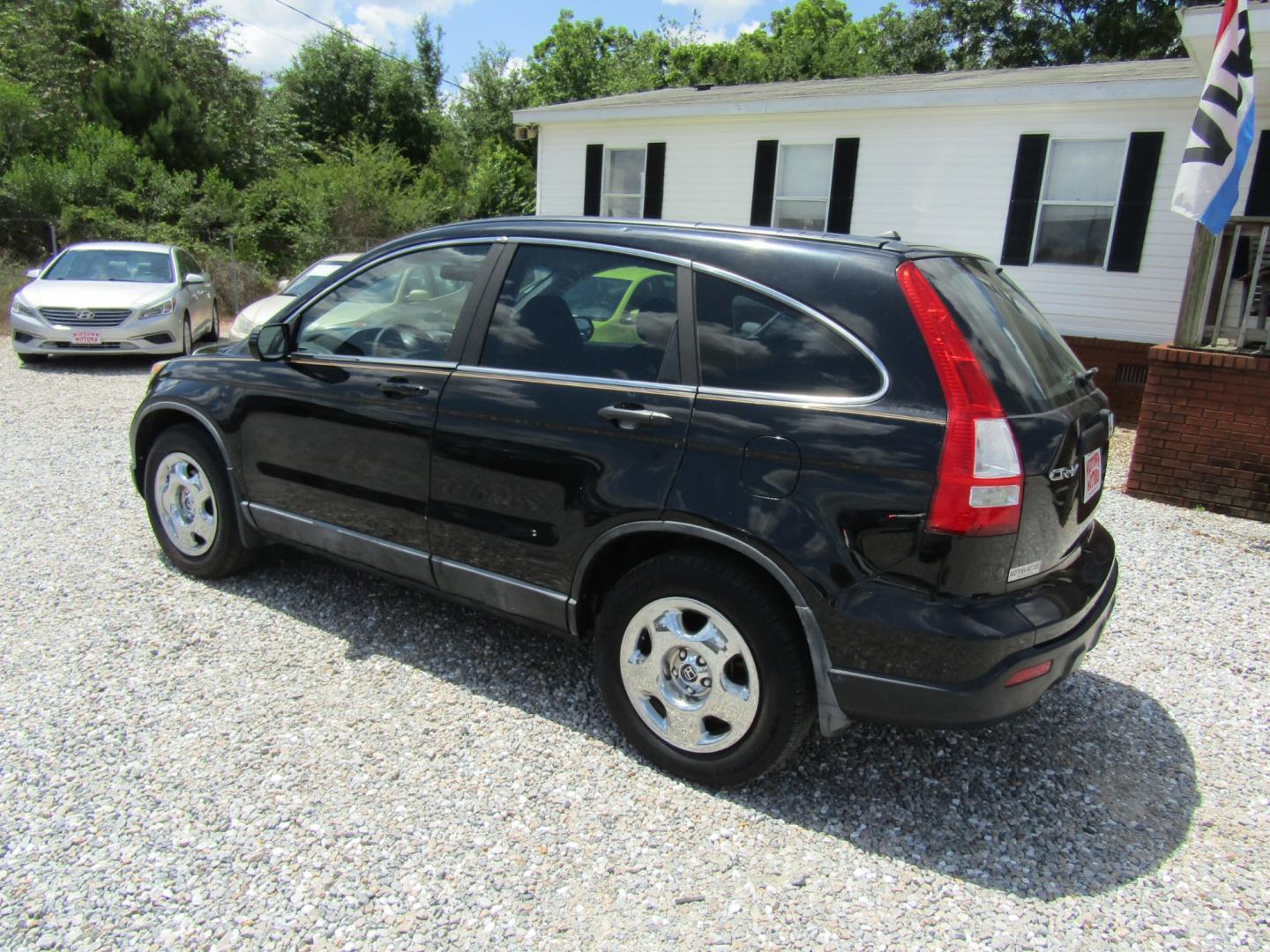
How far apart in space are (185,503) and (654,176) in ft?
35.3

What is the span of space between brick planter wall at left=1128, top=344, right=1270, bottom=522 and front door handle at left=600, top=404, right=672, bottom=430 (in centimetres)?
535

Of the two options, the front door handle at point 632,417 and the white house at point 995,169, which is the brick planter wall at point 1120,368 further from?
the front door handle at point 632,417

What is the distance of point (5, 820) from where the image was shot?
2652mm

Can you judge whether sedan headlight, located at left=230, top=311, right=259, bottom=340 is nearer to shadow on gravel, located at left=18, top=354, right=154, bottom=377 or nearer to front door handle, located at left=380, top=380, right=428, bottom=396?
shadow on gravel, located at left=18, top=354, right=154, bottom=377

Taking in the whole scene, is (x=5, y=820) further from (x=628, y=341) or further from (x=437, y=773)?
(x=628, y=341)

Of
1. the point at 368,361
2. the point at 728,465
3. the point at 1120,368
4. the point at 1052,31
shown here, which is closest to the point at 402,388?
the point at 368,361

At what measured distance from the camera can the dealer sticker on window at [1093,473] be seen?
2.86 meters

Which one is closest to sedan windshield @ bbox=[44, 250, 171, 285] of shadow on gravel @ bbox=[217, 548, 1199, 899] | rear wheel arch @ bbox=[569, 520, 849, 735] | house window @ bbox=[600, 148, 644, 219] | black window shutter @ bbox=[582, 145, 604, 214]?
black window shutter @ bbox=[582, 145, 604, 214]

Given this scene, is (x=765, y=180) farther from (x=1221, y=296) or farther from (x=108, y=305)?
(x=108, y=305)

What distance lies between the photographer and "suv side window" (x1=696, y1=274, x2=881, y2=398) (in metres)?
2.63

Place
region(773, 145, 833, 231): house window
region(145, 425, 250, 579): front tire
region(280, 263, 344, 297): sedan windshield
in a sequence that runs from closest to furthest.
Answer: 1. region(145, 425, 250, 579): front tire
2. region(280, 263, 344, 297): sedan windshield
3. region(773, 145, 833, 231): house window

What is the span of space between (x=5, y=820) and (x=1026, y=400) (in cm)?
326

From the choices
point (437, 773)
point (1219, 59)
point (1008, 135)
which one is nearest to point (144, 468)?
point (437, 773)

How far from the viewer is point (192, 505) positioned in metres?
4.40
